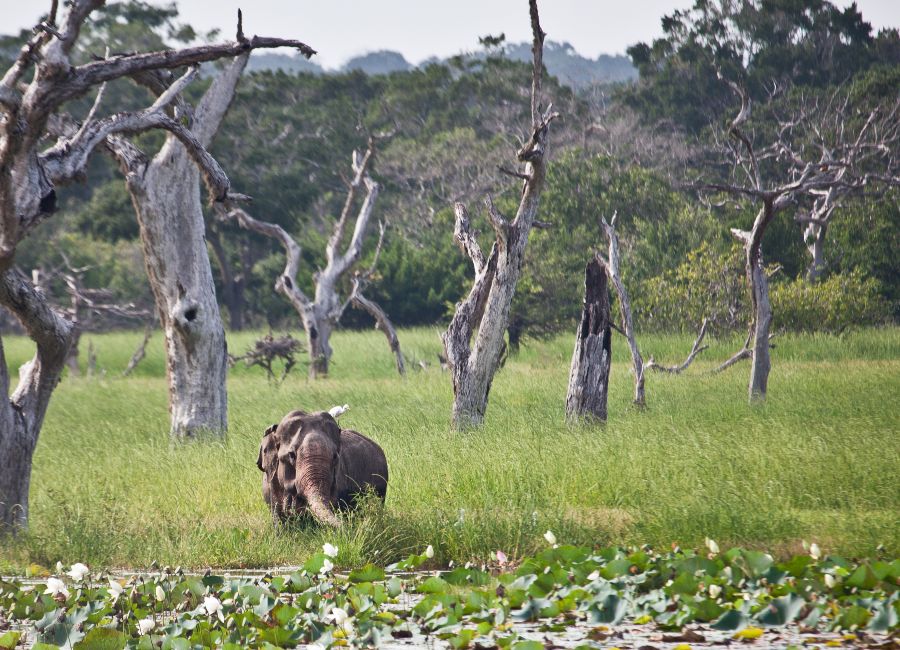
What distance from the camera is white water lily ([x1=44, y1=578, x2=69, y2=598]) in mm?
5560

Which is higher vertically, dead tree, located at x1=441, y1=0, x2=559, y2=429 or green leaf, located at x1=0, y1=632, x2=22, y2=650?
dead tree, located at x1=441, y1=0, x2=559, y2=429

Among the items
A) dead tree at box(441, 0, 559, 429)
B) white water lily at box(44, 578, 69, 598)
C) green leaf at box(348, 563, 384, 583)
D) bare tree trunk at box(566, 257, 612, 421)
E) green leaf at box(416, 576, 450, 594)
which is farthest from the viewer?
dead tree at box(441, 0, 559, 429)

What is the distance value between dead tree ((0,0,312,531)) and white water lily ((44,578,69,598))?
2008 mm

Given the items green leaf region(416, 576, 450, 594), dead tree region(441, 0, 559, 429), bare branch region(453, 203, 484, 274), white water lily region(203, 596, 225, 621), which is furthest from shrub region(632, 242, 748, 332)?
white water lily region(203, 596, 225, 621)

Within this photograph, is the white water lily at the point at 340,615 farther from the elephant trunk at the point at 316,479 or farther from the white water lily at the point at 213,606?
the elephant trunk at the point at 316,479

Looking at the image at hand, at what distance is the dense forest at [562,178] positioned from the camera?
2438 cm

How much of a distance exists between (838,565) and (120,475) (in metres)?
6.93

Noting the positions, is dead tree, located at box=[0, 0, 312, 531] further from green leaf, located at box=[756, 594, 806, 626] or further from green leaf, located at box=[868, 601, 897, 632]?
green leaf, located at box=[868, 601, 897, 632]

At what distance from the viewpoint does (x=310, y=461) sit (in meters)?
7.75

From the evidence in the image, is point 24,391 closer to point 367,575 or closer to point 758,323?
point 367,575

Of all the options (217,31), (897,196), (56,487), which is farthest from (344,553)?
(217,31)

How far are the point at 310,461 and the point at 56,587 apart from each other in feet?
7.88

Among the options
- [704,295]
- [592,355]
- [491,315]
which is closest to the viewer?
[592,355]

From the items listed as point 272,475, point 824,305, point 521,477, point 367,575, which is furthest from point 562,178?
point 367,575
